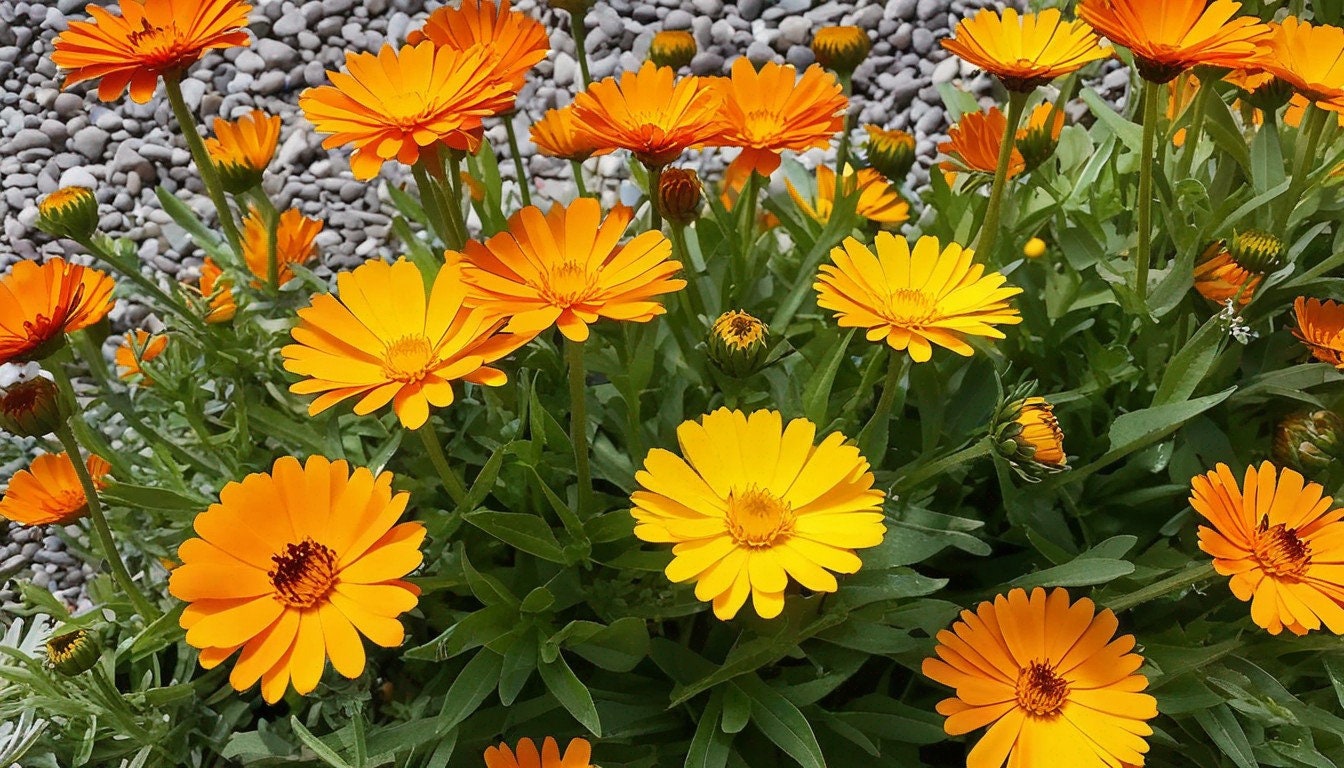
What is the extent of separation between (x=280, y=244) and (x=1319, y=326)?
4.91 feet

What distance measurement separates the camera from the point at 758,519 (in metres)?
0.92

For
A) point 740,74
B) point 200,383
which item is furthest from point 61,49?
point 740,74

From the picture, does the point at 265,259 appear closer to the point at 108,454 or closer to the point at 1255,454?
the point at 108,454

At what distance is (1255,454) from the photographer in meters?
1.35

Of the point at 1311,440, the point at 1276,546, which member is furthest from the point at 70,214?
the point at 1311,440

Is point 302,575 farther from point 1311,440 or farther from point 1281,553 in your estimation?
point 1311,440

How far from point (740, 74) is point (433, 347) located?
593 mm

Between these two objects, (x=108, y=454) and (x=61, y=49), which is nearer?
(x=61, y=49)

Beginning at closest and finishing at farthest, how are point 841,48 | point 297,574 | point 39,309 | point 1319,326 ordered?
point 297,574, point 39,309, point 1319,326, point 841,48

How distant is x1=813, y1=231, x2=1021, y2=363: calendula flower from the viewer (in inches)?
36.9

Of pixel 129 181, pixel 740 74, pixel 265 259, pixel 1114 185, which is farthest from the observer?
pixel 129 181

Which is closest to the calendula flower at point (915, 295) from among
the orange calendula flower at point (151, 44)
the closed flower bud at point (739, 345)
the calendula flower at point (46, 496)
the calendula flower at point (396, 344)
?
the closed flower bud at point (739, 345)

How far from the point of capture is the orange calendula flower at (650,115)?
100 cm

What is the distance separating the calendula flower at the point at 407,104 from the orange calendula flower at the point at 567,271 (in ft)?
0.36
